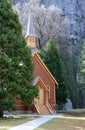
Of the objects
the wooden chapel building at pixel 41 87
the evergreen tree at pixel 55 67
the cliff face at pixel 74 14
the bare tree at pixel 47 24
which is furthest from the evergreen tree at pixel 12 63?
the cliff face at pixel 74 14

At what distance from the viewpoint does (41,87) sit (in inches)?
1328

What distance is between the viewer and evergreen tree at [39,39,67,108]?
42.3 m

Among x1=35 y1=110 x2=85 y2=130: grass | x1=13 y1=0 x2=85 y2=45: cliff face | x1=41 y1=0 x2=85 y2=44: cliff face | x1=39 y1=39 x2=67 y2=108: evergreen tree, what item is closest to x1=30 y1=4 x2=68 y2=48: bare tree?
x1=39 y1=39 x2=67 y2=108: evergreen tree

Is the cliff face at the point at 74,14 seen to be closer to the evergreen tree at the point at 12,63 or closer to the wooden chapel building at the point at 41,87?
the wooden chapel building at the point at 41,87

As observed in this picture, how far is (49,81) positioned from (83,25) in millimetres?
34102

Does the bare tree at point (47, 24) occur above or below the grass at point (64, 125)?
above

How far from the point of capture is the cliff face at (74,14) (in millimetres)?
66188

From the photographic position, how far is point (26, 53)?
1002 inches

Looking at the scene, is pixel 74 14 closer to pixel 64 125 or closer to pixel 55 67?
pixel 55 67

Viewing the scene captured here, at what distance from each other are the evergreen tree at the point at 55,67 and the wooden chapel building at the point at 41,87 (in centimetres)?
546

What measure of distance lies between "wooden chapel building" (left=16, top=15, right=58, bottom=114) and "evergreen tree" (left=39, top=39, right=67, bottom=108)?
17.9 feet

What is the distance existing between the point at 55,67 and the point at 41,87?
380 inches

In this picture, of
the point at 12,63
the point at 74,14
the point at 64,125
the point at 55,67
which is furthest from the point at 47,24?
the point at 64,125

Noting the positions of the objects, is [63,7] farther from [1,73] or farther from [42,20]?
[1,73]
